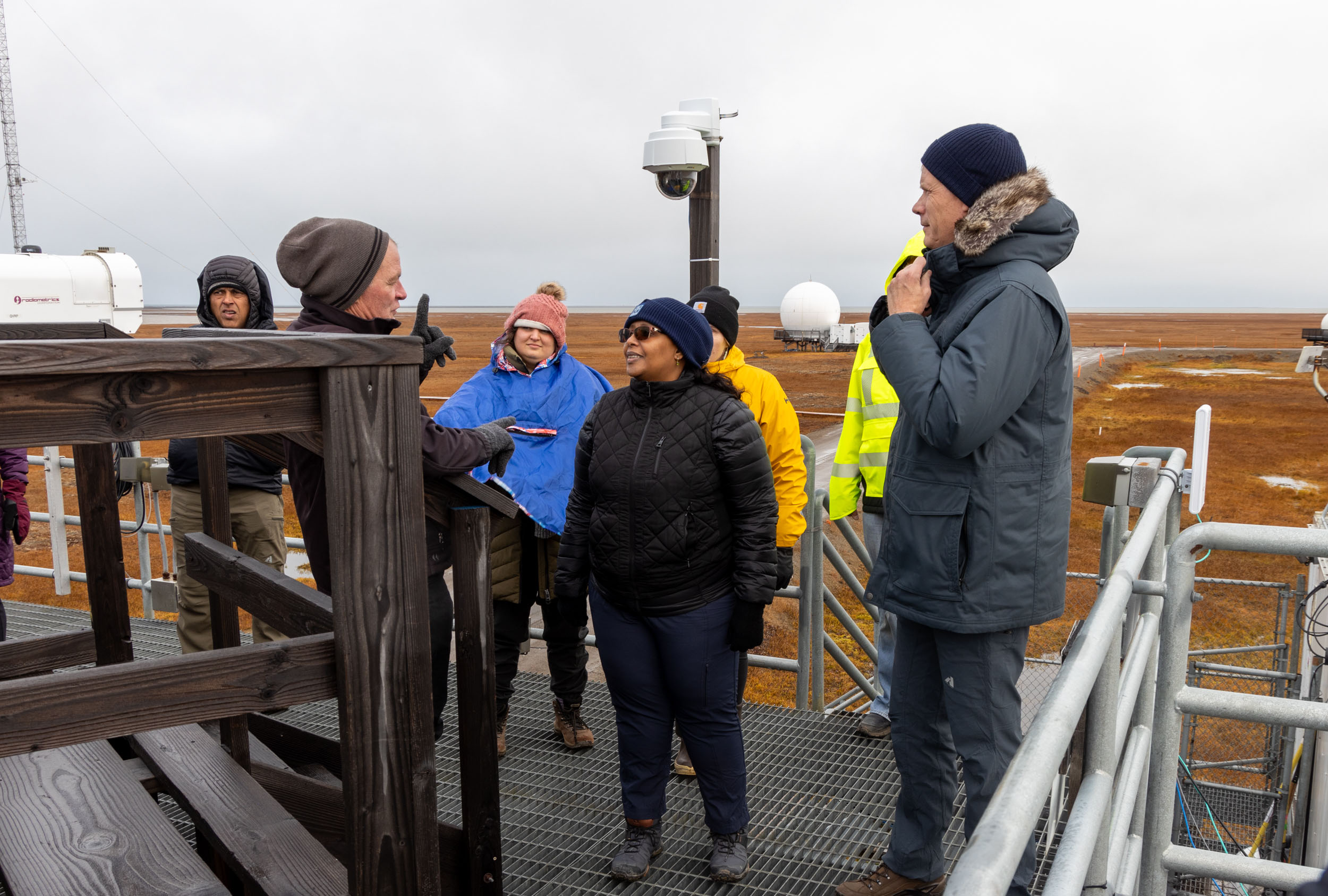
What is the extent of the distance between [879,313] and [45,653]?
8.74 feet

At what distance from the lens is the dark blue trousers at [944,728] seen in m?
2.37

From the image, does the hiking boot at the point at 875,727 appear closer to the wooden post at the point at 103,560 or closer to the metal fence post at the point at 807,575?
the metal fence post at the point at 807,575

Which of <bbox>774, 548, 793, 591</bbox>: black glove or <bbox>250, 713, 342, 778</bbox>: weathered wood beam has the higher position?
<bbox>774, 548, 793, 591</bbox>: black glove

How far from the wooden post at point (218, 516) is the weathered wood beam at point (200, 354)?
4.51 ft

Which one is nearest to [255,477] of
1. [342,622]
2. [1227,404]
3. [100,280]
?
[342,622]

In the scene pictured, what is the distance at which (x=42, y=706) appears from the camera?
1563 mm

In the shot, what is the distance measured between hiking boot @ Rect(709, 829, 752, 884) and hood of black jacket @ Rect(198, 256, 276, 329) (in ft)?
9.41

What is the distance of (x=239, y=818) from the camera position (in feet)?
7.67

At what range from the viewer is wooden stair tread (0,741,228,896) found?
2043mm

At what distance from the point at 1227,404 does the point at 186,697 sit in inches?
1710

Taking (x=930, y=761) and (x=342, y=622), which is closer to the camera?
(x=342, y=622)

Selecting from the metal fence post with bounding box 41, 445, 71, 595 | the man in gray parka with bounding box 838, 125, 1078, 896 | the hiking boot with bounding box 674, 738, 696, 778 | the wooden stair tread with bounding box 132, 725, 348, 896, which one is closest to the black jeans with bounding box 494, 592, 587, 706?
the hiking boot with bounding box 674, 738, 696, 778

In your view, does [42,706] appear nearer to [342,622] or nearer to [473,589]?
[342,622]

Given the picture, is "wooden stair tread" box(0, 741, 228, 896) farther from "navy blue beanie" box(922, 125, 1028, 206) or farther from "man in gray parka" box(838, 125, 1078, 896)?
"navy blue beanie" box(922, 125, 1028, 206)
